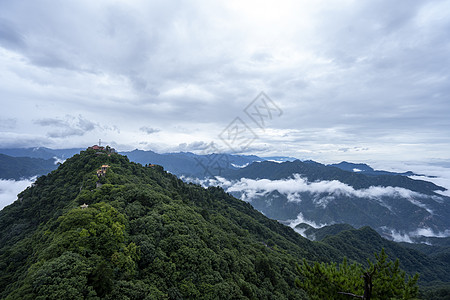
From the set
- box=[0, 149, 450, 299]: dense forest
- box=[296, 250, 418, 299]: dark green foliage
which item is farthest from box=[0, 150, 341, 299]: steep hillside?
box=[296, 250, 418, 299]: dark green foliage

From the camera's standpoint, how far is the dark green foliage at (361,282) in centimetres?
1041

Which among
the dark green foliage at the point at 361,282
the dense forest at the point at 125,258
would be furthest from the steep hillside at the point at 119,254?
the dark green foliage at the point at 361,282

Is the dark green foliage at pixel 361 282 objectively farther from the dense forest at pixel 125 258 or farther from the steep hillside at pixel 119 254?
the steep hillside at pixel 119 254

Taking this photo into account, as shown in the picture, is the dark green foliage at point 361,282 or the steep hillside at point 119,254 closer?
the dark green foliage at point 361,282

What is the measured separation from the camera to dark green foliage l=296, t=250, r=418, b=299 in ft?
34.1

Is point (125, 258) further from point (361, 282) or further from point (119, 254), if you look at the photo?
point (361, 282)

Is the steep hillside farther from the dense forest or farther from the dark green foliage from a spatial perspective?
the dark green foliage

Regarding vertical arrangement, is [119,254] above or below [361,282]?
below

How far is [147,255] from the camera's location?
23.4m

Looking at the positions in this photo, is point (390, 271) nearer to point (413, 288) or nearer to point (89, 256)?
point (413, 288)

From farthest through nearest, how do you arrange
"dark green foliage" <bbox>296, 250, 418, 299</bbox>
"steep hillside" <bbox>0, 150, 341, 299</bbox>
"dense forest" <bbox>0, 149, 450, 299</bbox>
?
"steep hillside" <bbox>0, 150, 341, 299</bbox>, "dense forest" <bbox>0, 149, 450, 299</bbox>, "dark green foliage" <bbox>296, 250, 418, 299</bbox>

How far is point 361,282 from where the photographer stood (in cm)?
1104

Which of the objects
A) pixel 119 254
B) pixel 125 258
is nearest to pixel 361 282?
pixel 125 258

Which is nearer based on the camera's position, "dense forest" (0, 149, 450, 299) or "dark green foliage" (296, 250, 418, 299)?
"dark green foliage" (296, 250, 418, 299)
